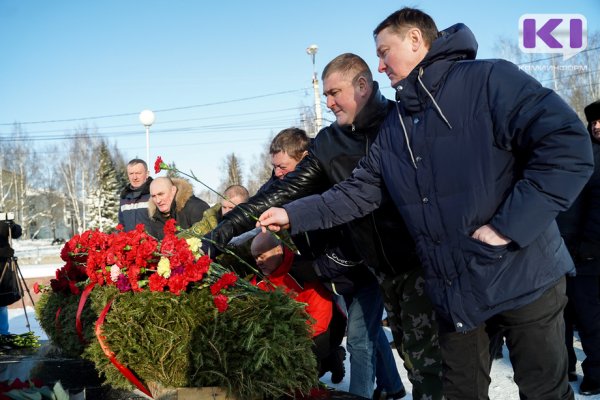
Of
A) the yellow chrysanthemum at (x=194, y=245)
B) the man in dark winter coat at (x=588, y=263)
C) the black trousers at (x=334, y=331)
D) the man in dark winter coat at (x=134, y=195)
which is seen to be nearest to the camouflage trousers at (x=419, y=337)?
the black trousers at (x=334, y=331)

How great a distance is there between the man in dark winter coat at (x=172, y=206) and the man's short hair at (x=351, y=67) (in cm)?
297

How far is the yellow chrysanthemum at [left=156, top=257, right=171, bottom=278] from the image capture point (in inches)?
100

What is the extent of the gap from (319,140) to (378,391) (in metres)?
2.10

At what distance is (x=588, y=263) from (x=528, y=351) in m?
2.75

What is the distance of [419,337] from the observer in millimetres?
2508

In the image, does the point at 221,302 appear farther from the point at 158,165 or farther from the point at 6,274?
the point at 6,274

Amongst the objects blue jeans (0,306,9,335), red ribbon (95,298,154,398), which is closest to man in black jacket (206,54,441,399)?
red ribbon (95,298,154,398)

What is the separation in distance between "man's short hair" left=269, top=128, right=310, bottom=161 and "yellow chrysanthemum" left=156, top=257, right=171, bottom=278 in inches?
61.3

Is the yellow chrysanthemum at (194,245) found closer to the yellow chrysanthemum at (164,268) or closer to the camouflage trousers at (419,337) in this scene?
the yellow chrysanthemum at (164,268)

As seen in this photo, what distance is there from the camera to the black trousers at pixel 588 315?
4.17m

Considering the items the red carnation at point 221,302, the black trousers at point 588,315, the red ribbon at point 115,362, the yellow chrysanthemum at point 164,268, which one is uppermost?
the yellow chrysanthemum at point 164,268

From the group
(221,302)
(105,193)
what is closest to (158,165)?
(221,302)

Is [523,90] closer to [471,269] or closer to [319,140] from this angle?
[471,269]

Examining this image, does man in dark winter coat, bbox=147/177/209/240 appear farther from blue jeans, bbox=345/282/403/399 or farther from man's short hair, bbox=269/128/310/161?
blue jeans, bbox=345/282/403/399
